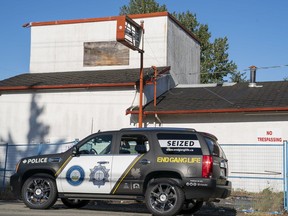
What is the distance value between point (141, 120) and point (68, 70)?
23.0 ft

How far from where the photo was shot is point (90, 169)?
1112cm

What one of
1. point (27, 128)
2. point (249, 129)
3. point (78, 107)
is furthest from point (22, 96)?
point (249, 129)

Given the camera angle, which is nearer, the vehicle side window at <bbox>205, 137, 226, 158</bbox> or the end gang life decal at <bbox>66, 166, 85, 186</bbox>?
the vehicle side window at <bbox>205, 137, 226, 158</bbox>

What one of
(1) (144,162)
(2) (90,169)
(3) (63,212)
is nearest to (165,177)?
(1) (144,162)

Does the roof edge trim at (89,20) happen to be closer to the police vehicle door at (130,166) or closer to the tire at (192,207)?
the police vehicle door at (130,166)

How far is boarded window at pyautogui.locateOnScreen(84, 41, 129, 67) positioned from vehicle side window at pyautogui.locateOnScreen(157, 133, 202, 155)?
43.0 feet

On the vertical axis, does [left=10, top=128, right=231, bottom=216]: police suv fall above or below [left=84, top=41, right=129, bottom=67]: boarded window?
below

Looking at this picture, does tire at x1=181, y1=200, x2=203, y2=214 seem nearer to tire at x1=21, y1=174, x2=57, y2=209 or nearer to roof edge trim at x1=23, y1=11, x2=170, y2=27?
tire at x1=21, y1=174, x2=57, y2=209

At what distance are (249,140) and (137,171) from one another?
8895 millimetres

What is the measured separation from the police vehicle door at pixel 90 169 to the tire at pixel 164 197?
3.17 ft

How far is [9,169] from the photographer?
1920cm

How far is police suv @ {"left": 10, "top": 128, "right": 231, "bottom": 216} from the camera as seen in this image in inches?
408

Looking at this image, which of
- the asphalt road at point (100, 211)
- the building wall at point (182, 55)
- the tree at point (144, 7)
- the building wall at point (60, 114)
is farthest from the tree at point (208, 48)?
the asphalt road at point (100, 211)

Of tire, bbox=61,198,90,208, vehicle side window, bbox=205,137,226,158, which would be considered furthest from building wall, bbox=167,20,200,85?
vehicle side window, bbox=205,137,226,158
